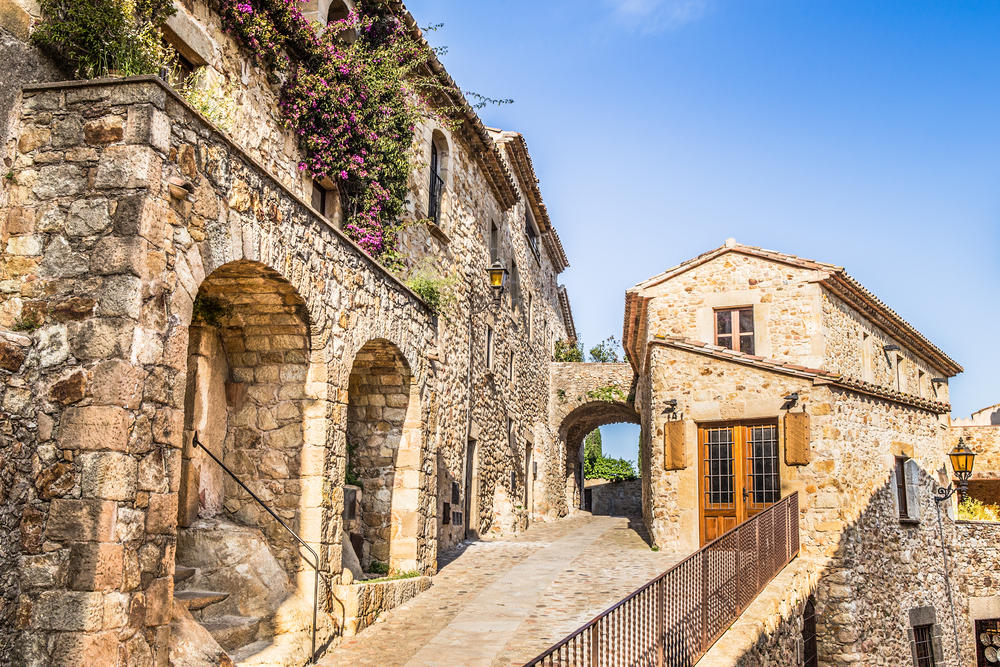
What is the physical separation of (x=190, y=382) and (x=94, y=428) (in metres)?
2.17

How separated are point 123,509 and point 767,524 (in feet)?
27.1

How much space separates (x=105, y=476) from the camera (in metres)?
4.50

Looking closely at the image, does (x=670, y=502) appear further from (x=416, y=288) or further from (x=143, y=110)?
(x=143, y=110)

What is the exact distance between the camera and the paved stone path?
22.1 feet

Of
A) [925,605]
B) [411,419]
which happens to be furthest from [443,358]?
[925,605]

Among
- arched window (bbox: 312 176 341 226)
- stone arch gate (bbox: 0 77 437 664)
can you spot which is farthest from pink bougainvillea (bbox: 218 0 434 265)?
stone arch gate (bbox: 0 77 437 664)

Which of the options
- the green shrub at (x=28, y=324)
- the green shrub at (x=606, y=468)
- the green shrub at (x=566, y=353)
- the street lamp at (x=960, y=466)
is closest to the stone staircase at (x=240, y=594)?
the green shrub at (x=28, y=324)

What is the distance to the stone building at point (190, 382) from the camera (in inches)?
178

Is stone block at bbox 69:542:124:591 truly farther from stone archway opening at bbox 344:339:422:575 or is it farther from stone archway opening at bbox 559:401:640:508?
stone archway opening at bbox 559:401:640:508

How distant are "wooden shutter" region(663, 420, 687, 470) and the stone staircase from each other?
8.17m

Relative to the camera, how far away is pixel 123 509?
4.55m

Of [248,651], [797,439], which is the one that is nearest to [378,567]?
[248,651]

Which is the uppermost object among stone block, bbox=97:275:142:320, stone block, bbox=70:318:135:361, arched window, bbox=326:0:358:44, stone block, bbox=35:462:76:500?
arched window, bbox=326:0:358:44

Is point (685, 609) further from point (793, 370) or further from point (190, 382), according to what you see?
point (793, 370)
